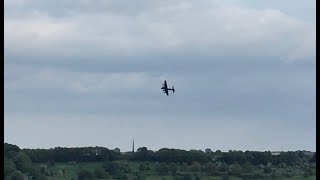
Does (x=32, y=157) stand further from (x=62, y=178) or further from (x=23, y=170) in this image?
(x=23, y=170)

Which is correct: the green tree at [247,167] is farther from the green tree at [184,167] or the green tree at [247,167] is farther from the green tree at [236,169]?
the green tree at [184,167]

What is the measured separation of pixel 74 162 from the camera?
22.3 ft

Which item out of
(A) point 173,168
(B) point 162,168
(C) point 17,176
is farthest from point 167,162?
(C) point 17,176

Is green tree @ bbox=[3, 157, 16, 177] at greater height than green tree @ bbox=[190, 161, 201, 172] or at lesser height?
lesser

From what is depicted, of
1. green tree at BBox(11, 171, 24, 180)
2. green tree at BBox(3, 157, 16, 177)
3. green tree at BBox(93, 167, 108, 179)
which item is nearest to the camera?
green tree at BBox(3, 157, 16, 177)

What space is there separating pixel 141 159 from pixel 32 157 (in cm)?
178

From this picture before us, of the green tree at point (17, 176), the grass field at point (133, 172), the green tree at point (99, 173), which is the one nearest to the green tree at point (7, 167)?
the green tree at point (17, 176)

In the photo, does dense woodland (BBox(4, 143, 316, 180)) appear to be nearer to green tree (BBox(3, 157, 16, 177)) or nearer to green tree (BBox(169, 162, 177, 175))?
green tree (BBox(169, 162, 177, 175))

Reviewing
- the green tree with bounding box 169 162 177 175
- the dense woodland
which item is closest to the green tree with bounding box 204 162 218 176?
the dense woodland

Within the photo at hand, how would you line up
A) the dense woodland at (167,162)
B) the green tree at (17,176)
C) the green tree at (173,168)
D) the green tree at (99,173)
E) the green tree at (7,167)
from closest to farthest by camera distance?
the green tree at (7,167)
the green tree at (17,176)
the dense woodland at (167,162)
the green tree at (99,173)
the green tree at (173,168)

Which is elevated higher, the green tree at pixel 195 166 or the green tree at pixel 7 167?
the green tree at pixel 195 166

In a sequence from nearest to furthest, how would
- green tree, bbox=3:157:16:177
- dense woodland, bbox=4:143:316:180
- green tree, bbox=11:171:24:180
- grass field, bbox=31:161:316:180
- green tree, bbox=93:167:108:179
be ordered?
1. green tree, bbox=3:157:16:177
2. green tree, bbox=11:171:24:180
3. grass field, bbox=31:161:316:180
4. dense woodland, bbox=4:143:316:180
5. green tree, bbox=93:167:108:179

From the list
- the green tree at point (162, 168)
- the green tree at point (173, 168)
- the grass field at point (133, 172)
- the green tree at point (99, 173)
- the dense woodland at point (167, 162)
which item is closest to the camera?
the grass field at point (133, 172)
